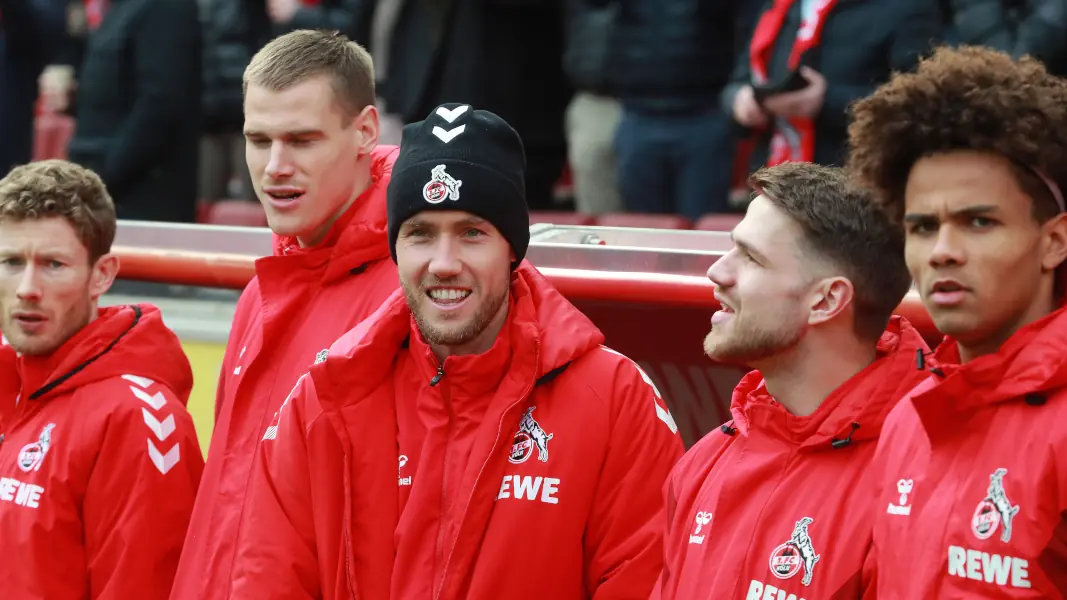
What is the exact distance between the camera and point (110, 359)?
4473mm

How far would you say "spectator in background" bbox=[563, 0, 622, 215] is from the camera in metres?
7.18

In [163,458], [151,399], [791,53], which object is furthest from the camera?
[791,53]

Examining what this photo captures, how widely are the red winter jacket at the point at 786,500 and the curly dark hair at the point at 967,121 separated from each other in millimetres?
375

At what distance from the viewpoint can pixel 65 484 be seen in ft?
13.9

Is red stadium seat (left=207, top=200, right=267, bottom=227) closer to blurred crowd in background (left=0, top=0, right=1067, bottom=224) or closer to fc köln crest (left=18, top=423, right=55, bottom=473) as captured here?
blurred crowd in background (left=0, top=0, right=1067, bottom=224)

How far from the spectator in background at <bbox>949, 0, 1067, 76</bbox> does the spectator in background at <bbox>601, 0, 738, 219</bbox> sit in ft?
3.99

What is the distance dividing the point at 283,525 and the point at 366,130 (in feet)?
4.06

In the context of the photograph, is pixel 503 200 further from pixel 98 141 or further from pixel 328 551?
pixel 98 141

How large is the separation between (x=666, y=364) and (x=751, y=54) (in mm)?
2179

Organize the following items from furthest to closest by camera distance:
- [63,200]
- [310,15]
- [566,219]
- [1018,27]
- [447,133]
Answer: [310,15] < [566,219] < [1018,27] < [63,200] < [447,133]

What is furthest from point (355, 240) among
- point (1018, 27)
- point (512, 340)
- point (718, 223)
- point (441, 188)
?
point (1018, 27)

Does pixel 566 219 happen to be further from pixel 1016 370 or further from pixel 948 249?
pixel 1016 370

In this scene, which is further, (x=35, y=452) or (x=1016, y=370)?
(x=35, y=452)

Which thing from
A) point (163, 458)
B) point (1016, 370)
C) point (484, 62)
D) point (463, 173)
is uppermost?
point (484, 62)
